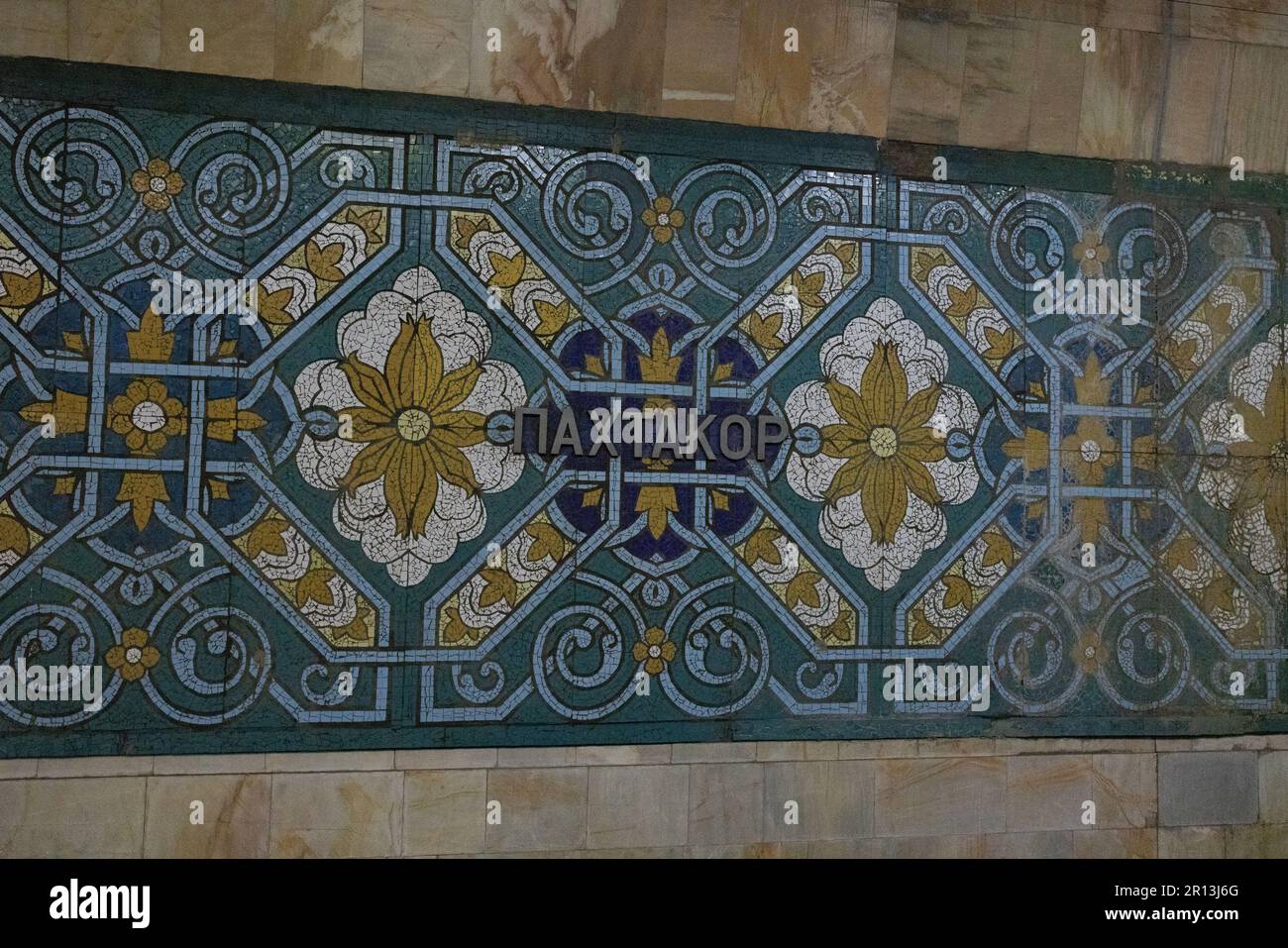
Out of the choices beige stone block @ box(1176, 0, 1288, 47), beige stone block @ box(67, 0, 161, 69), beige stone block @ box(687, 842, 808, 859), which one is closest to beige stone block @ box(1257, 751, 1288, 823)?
beige stone block @ box(687, 842, 808, 859)

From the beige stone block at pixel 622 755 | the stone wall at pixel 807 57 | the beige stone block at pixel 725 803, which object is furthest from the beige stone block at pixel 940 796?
the stone wall at pixel 807 57

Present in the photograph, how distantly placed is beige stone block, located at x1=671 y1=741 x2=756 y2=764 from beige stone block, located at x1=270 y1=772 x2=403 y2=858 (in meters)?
0.74

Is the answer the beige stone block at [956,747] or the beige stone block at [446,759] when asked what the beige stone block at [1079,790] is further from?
the beige stone block at [446,759]

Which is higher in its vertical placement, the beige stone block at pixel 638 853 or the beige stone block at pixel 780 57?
the beige stone block at pixel 780 57

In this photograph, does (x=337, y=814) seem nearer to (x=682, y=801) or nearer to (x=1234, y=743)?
(x=682, y=801)

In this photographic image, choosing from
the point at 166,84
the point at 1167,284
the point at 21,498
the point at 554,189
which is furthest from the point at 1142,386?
the point at 21,498

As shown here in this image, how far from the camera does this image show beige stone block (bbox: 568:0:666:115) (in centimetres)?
298

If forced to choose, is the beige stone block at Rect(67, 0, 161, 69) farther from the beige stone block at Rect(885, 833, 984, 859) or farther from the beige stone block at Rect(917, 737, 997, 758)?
the beige stone block at Rect(885, 833, 984, 859)

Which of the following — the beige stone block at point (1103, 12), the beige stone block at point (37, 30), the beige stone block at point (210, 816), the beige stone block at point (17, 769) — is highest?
the beige stone block at point (1103, 12)

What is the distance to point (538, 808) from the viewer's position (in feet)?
9.51

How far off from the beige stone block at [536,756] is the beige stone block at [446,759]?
0.09ft

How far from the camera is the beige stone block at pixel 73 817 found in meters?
2.68

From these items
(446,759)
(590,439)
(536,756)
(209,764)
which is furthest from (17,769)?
(590,439)

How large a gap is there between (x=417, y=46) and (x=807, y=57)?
42.8 inches
